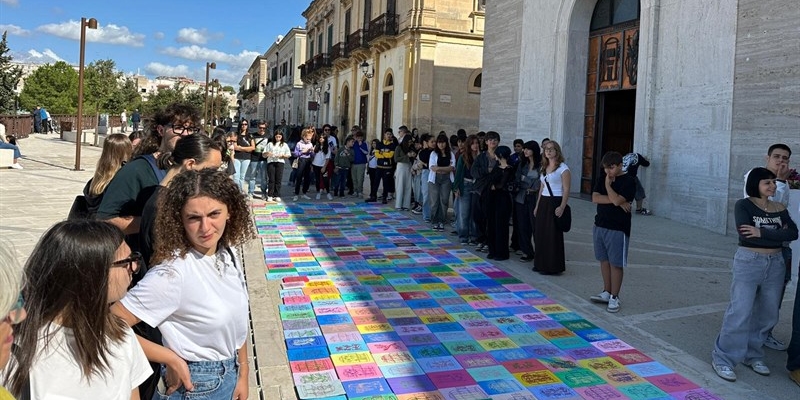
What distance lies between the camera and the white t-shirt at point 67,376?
67.4 inches

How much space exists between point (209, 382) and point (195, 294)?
14.2 inches

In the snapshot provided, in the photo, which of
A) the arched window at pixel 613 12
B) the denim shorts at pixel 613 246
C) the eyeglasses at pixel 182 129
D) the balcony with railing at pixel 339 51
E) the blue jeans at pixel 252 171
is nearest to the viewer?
the eyeglasses at pixel 182 129

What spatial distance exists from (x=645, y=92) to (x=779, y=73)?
274 cm

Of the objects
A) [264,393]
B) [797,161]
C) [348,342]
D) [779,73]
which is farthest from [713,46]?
[264,393]

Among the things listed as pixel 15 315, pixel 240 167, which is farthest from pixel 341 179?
pixel 15 315

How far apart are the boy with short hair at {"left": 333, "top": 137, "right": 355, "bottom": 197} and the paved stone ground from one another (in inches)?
202

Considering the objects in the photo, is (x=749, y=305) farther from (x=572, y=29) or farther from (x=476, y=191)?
(x=572, y=29)

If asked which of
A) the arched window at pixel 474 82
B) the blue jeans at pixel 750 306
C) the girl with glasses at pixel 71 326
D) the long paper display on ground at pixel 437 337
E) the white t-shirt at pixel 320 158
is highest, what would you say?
the arched window at pixel 474 82

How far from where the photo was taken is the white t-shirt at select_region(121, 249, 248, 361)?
7.25 feet

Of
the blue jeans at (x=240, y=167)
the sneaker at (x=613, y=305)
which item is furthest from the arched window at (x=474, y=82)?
the sneaker at (x=613, y=305)

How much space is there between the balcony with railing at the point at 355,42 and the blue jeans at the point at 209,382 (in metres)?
27.8

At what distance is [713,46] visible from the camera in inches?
395

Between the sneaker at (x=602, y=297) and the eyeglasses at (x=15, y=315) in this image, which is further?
the sneaker at (x=602, y=297)

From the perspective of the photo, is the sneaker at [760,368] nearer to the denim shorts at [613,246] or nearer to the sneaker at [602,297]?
the denim shorts at [613,246]
